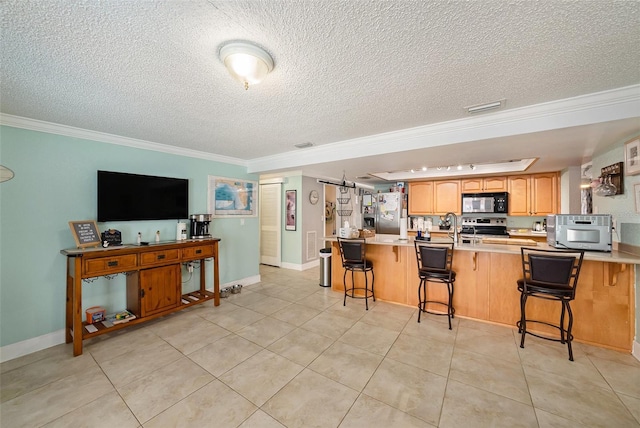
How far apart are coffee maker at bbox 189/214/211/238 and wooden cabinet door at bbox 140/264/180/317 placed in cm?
67

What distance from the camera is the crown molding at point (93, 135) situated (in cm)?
240

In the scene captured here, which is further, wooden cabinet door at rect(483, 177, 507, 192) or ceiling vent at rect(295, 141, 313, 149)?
wooden cabinet door at rect(483, 177, 507, 192)

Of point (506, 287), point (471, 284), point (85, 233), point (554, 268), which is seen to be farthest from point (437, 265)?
point (85, 233)

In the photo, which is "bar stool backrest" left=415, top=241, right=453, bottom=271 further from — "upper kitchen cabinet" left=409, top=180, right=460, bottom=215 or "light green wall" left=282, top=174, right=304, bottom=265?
"light green wall" left=282, top=174, right=304, bottom=265

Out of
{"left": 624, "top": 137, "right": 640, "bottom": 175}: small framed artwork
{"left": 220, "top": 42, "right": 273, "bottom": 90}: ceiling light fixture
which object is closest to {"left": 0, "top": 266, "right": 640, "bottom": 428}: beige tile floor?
Answer: {"left": 624, "top": 137, "right": 640, "bottom": 175}: small framed artwork

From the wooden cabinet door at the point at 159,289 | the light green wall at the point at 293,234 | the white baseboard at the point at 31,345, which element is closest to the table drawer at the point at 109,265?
the wooden cabinet door at the point at 159,289

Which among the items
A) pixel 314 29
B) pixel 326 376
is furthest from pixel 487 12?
pixel 326 376

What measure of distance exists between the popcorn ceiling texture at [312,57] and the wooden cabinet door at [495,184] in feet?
11.1

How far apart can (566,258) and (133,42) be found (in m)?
3.79

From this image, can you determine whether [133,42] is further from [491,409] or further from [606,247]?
[606,247]

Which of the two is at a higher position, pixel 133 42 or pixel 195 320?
pixel 133 42

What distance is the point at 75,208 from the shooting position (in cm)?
275

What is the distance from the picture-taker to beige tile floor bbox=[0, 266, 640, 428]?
5.34 feet

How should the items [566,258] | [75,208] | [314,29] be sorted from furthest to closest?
[75,208], [566,258], [314,29]
